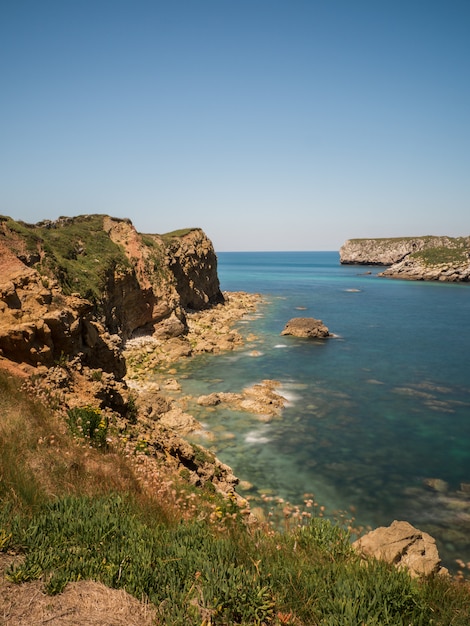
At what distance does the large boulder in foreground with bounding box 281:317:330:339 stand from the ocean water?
1.68 metres

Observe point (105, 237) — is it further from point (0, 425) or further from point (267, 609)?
point (267, 609)

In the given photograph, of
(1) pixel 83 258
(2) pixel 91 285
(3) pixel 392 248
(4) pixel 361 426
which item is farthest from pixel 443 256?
(2) pixel 91 285

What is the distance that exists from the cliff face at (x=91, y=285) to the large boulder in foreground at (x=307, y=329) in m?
13.5

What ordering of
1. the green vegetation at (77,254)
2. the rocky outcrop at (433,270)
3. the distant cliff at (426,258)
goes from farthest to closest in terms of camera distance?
the distant cliff at (426,258) < the rocky outcrop at (433,270) < the green vegetation at (77,254)

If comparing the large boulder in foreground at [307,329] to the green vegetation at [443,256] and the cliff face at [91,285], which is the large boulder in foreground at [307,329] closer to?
the cliff face at [91,285]

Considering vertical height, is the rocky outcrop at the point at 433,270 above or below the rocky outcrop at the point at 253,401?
above

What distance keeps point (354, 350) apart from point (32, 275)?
109 feet

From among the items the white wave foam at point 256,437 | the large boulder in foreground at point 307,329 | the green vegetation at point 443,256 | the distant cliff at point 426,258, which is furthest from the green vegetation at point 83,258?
the green vegetation at point 443,256

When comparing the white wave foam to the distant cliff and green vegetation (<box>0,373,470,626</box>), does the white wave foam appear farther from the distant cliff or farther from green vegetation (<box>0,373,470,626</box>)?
the distant cliff

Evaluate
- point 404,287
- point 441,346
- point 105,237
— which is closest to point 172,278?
point 105,237

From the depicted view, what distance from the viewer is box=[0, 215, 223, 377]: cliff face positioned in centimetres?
1336

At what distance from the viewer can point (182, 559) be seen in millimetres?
5422

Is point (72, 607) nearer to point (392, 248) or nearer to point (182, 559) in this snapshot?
point (182, 559)

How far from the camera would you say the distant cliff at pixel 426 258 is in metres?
119
